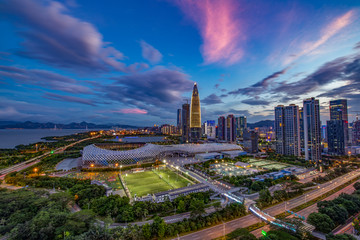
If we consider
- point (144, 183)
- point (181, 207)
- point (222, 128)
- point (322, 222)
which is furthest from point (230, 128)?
point (181, 207)

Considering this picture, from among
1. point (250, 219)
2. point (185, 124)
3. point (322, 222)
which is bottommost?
point (250, 219)

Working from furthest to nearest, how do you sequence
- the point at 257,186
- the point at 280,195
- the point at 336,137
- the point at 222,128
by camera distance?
the point at 222,128
the point at 336,137
the point at 257,186
the point at 280,195

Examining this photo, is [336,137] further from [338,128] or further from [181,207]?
[181,207]

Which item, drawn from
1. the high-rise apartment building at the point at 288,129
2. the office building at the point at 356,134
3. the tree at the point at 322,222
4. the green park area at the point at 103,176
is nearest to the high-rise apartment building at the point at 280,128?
the high-rise apartment building at the point at 288,129

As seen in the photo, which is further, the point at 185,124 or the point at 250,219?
the point at 185,124

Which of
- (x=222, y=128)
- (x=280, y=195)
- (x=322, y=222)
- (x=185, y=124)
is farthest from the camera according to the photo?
(x=185, y=124)

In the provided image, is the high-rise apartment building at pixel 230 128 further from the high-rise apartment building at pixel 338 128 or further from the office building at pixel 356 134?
the office building at pixel 356 134
